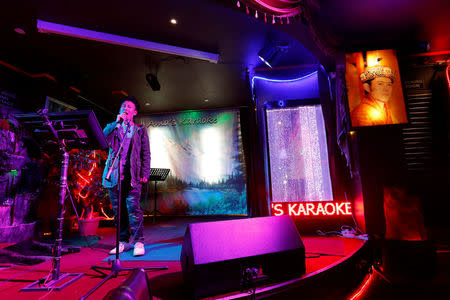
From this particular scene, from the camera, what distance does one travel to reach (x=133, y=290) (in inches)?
38.4

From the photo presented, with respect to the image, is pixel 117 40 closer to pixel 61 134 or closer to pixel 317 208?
pixel 61 134

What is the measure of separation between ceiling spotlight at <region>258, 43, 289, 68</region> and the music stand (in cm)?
262

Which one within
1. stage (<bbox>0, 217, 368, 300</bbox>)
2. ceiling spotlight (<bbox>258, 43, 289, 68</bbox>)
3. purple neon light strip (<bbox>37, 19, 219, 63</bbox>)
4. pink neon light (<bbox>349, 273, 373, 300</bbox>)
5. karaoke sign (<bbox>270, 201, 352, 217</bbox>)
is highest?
purple neon light strip (<bbox>37, 19, 219, 63</bbox>)

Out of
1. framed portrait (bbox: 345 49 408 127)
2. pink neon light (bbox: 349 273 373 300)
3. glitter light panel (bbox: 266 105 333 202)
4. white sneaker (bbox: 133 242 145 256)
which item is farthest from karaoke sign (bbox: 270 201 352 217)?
white sneaker (bbox: 133 242 145 256)

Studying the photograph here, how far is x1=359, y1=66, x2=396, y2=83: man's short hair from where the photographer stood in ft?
10.4

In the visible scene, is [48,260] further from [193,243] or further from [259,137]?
[259,137]

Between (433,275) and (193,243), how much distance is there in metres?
2.25

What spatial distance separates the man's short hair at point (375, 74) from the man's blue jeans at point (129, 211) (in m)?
3.34

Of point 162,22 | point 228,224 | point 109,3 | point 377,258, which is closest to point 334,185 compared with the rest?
point 377,258

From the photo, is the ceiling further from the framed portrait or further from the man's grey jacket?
the man's grey jacket

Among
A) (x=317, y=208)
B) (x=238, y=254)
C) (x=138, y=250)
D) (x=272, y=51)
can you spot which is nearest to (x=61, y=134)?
(x=138, y=250)

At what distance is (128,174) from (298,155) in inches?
94.6

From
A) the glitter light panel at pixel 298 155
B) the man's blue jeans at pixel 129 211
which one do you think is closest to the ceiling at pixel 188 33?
the glitter light panel at pixel 298 155

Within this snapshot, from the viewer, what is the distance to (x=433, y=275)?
203cm
